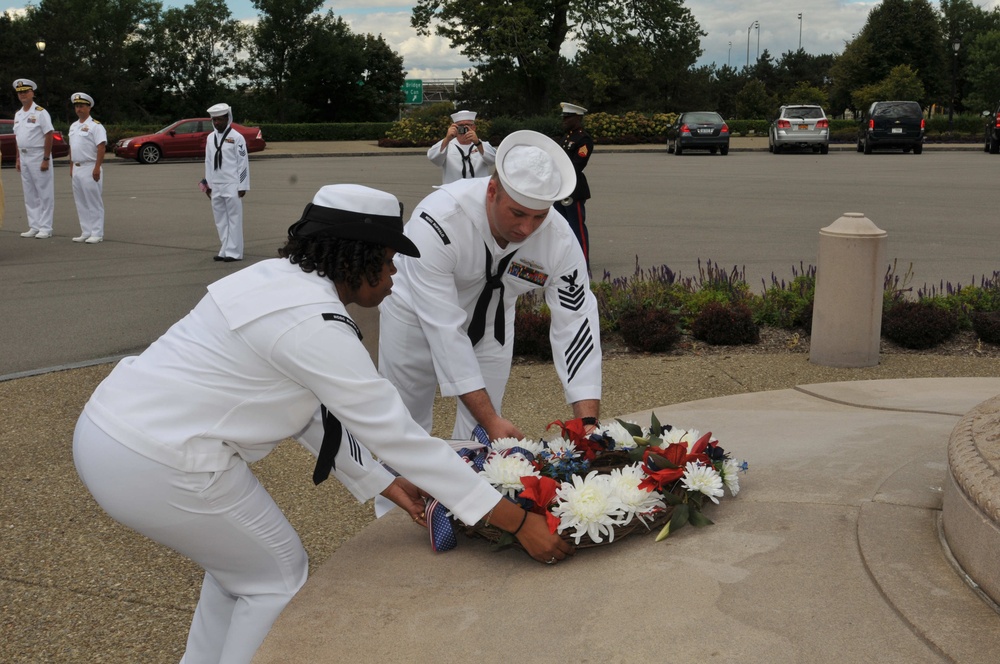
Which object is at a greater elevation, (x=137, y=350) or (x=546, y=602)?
(x=546, y=602)

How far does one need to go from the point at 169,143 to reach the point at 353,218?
3217 cm

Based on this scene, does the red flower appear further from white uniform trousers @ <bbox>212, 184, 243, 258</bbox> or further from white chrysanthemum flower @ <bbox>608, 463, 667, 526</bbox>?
white uniform trousers @ <bbox>212, 184, 243, 258</bbox>

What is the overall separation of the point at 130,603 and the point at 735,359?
4.65 metres

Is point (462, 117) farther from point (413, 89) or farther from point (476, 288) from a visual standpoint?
point (413, 89)

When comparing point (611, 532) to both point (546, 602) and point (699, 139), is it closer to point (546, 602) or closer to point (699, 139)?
point (546, 602)

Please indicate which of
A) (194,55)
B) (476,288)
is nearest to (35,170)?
(476,288)

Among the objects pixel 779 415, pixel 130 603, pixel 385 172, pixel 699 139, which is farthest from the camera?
pixel 699 139

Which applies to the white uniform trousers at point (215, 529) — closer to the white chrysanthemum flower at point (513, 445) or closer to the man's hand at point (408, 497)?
the man's hand at point (408, 497)

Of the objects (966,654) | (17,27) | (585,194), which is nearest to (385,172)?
(585,194)

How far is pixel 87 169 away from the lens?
47.3ft

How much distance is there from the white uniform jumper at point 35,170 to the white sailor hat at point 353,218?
13371 mm

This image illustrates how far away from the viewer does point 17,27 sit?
5266 centimetres

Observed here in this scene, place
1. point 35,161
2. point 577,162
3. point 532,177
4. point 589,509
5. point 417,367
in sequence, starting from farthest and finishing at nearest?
point 35,161, point 577,162, point 417,367, point 532,177, point 589,509

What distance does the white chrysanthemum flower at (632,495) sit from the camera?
3.02 meters
